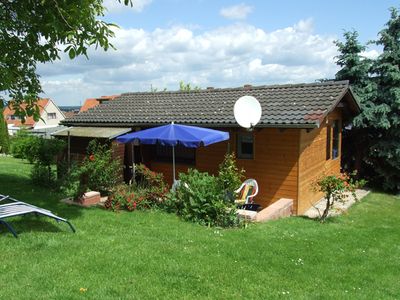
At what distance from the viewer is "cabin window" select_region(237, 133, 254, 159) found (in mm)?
11445

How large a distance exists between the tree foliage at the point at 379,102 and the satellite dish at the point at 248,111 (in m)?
6.29

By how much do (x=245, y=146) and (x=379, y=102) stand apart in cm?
659

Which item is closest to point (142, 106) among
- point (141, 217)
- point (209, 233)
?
point (141, 217)

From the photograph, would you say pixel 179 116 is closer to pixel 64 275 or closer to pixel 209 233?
pixel 209 233

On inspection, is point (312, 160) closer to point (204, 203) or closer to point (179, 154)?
point (179, 154)

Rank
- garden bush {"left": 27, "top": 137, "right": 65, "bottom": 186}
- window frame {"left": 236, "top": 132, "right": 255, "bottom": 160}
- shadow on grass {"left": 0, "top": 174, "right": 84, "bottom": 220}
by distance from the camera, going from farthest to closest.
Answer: garden bush {"left": 27, "top": 137, "right": 65, "bottom": 186} < window frame {"left": 236, "top": 132, "right": 255, "bottom": 160} < shadow on grass {"left": 0, "top": 174, "right": 84, "bottom": 220}

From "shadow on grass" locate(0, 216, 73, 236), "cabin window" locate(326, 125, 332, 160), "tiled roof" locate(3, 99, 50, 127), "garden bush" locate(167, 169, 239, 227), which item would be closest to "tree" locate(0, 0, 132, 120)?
"tiled roof" locate(3, 99, 50, 127)

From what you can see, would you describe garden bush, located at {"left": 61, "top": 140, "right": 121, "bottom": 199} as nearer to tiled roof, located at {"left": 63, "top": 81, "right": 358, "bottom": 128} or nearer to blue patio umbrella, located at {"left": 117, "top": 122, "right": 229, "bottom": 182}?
blue patio umbrella, located at {"left": 117, "top": 122, "right": 229, "bottom": 182}

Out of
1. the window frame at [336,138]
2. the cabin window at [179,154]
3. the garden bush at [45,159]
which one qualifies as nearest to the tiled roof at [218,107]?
the cabin window at [179,154]

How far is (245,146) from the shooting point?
11.6m

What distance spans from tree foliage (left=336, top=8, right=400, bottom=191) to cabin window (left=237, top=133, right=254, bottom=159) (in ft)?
17.6

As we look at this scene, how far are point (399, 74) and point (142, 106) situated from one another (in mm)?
9616

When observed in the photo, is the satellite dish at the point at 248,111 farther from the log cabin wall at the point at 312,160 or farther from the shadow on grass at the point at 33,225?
Result: the shadow on grass at the point at 33,225

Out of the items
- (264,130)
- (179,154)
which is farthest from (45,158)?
(264,130)
